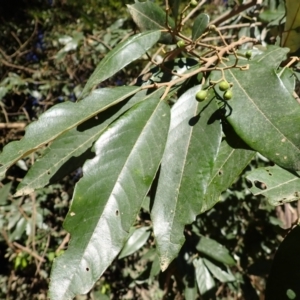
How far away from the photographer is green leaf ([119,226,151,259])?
5.48 ft

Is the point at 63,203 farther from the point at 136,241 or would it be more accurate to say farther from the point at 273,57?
the point at 273,57

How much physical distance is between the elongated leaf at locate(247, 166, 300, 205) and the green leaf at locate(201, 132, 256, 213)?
2.2 inches

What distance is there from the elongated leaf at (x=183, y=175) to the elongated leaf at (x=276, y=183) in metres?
0.17

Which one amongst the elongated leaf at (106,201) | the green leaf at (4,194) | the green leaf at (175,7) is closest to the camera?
the elongated leaf at (106,201)

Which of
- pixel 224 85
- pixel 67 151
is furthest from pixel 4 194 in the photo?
pixel 224 85

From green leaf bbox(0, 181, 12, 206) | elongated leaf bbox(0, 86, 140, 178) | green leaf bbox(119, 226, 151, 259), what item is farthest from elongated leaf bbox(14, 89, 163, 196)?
green leaf bbox(0, 181, 12, 206)

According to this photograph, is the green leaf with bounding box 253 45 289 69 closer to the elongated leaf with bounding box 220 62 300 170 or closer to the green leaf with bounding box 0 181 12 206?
the elongated leaf with bounding box 220 62 300 170

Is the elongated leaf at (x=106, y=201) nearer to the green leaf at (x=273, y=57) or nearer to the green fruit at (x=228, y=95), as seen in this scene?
the green fruit at (x=228, y=95)

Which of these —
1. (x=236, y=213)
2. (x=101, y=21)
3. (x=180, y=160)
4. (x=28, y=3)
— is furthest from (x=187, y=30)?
(x=180, y=160)

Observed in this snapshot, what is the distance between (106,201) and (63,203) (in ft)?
7.32

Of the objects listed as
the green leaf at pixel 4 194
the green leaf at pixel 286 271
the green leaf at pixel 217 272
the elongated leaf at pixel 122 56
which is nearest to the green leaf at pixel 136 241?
the green leaf at pixel 217 272

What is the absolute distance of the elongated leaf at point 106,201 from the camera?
544 millimetres

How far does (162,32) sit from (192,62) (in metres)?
0.09

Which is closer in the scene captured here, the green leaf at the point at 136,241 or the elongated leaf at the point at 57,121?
the elongated leaf at the point at 57,121
